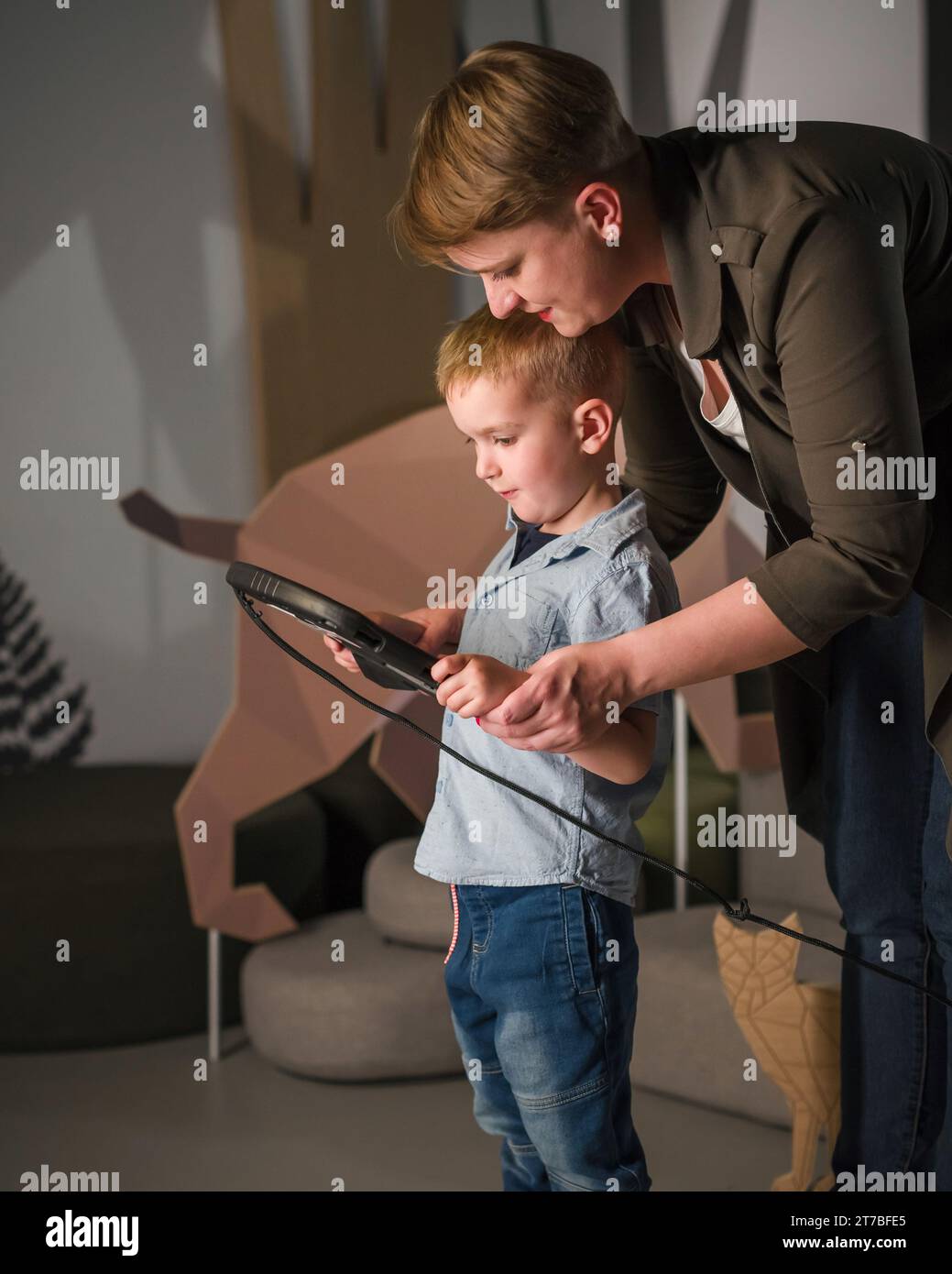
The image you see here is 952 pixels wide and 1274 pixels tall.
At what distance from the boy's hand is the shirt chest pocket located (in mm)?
142

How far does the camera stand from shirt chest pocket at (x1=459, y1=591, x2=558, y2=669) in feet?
3.29

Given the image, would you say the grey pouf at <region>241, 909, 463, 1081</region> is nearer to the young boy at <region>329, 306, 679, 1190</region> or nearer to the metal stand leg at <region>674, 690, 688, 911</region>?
the metal stand leg at <region>674, 690, 688, 911</region>

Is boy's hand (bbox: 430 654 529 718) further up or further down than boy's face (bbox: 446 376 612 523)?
further down

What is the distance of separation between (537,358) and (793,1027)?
0.75 meters

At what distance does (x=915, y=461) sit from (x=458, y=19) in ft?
5.45

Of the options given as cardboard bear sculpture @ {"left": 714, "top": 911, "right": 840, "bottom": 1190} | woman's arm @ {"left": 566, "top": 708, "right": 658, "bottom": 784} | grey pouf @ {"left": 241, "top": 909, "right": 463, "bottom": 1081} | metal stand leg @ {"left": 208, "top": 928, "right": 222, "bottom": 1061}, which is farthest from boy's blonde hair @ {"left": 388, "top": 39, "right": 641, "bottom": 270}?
metal stand leg @ {"left": 208, "top": 928, "right": 222, "bottom": 1061}

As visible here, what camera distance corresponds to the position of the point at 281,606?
35.5 inches

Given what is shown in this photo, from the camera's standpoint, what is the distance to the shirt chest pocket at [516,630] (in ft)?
3.29

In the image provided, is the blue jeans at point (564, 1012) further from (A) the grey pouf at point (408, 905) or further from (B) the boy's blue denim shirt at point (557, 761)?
(A) the grey pouf at point (408, 905)

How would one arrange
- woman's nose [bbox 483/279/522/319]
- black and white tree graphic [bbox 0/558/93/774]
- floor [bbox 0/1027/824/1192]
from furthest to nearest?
black and white tree graphic [bbox 0/558/93/774] → floor [bbox 0/1027/824/1192] → woman's nose [bbox 483/279/522/319]

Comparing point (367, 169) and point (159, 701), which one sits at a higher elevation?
point (367, 169)

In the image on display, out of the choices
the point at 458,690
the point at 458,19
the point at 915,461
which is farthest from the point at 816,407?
the point at 458,19

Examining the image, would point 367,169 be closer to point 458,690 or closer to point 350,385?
point 350,385

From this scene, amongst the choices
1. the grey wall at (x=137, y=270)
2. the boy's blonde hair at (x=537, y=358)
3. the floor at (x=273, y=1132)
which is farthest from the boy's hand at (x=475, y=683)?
the grey wall at (x=137, y=270)
